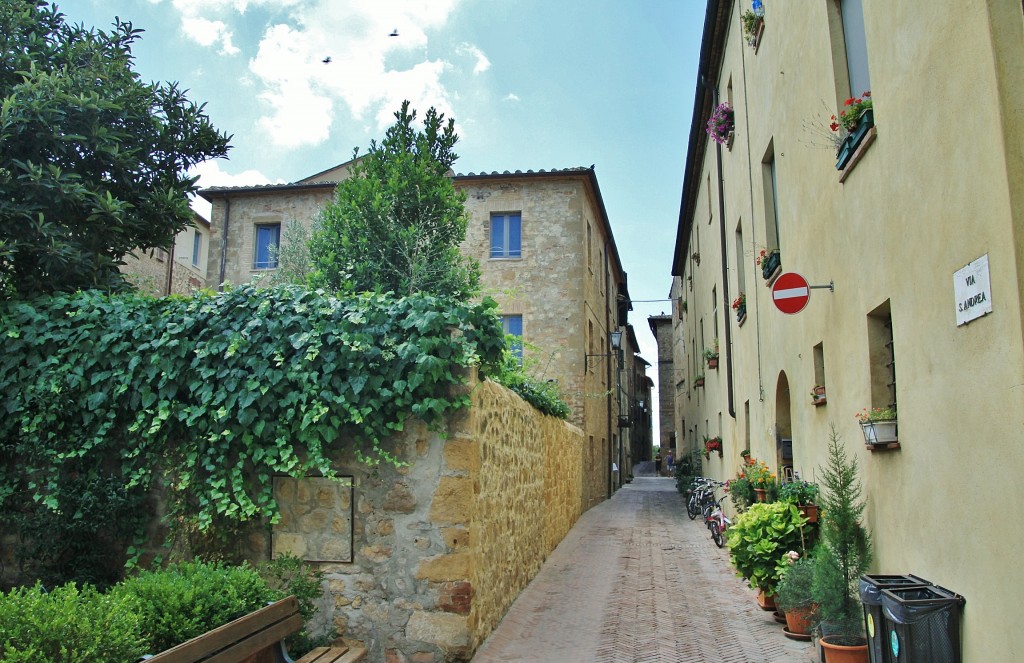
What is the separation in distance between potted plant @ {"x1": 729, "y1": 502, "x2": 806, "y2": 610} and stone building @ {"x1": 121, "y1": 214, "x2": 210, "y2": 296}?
470 inches

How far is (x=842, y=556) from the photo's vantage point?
5.29m

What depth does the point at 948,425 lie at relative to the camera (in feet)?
13.0

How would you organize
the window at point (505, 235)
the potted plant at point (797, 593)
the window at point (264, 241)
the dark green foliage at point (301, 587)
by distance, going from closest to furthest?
the dark green foliage at point (301, 587) → the potted plant at point (797, 593) → the window at point (505, 235) → the window at point (264, 241)

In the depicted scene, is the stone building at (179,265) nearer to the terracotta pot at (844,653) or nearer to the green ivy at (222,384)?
the green ivy at (222,384)

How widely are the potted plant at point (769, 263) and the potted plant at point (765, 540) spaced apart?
2.91m

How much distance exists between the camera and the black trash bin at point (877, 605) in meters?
4.05

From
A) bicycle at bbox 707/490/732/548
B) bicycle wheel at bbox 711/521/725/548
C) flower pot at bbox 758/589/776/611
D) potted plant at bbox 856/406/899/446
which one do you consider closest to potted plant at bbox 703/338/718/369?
bicycle at bbox 707/490/732/548

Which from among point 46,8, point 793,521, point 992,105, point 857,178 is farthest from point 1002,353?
point 46,8

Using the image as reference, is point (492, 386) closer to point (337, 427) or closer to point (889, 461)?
point (337, 427)

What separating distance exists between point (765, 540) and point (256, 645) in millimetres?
4648

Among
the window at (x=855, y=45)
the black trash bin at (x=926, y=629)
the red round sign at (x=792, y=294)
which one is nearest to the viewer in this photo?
the black trash bin at (x=926, y=629)

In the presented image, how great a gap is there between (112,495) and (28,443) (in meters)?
0.81

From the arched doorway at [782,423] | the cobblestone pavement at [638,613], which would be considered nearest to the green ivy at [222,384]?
the cobblestone pavement at [638,613]

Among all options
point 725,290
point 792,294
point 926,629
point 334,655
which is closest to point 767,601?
point 792,294
